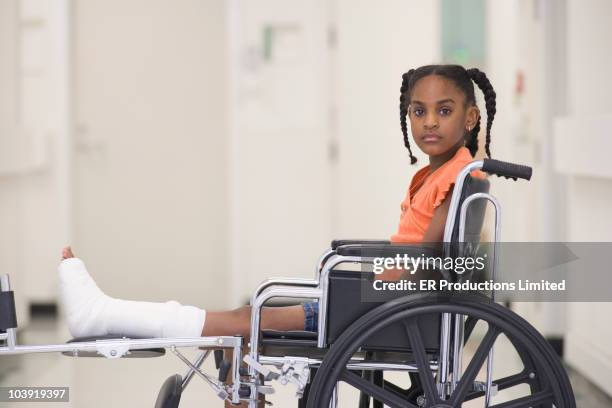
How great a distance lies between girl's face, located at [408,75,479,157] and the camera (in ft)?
6.17

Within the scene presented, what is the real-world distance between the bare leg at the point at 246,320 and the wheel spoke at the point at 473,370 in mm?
368

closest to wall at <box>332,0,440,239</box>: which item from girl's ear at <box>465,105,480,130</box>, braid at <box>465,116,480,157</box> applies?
braid at <box>465,116,480,157</box>

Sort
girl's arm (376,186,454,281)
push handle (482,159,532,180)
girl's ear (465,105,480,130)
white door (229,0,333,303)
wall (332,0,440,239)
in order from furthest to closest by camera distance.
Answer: white door (229,0,333,303), wall (332,0,440,239), girl's ear (465,105,480,130), girl's arm (376,186,454,281), push handle (482,159,532,180)

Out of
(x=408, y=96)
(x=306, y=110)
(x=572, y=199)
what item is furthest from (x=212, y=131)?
(x=408, y=96)

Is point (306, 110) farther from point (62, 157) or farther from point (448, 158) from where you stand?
point (448, 158)

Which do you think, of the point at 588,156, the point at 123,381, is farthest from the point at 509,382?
the point at 123,381

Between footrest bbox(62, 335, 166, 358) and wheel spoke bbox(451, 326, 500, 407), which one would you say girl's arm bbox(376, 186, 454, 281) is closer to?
wheel spoke bbox(451, 326, 500, 407)

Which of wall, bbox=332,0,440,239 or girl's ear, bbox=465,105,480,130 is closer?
girl's ear, bbox=465,105,480,130

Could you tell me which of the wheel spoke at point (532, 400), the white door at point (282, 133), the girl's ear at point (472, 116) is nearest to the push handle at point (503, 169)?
the girl's ear at point (472, 116)

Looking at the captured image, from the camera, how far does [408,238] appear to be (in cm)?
193

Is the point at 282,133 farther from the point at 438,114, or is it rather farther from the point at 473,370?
the point at 473,370

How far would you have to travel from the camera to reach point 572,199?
11.0 ft

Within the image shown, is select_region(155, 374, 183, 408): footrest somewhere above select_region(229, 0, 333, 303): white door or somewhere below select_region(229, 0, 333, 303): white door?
below

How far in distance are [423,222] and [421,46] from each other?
305cm
